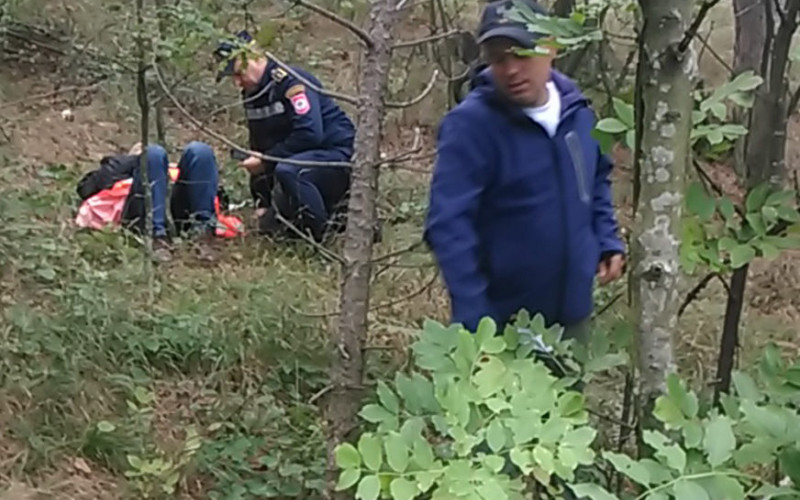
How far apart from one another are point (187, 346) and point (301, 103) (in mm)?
2072

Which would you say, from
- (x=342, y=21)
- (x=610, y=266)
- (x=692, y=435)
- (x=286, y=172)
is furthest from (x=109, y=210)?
(x=692, y=435)

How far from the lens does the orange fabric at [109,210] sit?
229 inches

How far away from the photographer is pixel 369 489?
4.78ft

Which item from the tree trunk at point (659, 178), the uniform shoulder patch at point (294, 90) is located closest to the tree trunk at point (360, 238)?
the tree trunk at point (659, 178)

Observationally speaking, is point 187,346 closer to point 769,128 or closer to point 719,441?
point 769,128

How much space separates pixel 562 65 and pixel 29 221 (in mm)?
2808

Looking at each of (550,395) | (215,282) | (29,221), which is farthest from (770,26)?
(29,221)

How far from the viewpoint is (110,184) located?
605 centimetres

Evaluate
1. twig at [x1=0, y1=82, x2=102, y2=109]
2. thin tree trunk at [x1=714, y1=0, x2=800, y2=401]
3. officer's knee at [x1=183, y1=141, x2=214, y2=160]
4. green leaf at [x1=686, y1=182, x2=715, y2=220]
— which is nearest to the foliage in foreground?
green leaf at [x1=686, y1=182, x2=715, y2=220]

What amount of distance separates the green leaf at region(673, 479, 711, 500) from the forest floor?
1391mm

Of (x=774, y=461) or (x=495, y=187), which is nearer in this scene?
(x=774, y=461)

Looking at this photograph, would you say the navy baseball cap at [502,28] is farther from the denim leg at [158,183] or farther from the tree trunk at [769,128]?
the denim leg at [158,183]

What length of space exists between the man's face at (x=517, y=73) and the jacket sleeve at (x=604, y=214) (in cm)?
36

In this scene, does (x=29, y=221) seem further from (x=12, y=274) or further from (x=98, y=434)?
(x=98, y=434)
